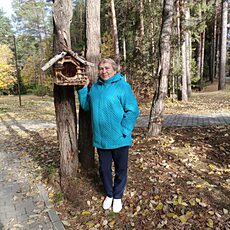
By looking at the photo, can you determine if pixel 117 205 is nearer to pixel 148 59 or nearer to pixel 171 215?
pixel 171 215

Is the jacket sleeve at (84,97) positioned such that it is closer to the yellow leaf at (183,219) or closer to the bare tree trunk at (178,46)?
the yellow leaf at (183,219)

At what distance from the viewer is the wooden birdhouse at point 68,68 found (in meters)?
2.91

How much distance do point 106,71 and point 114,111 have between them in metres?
0.49

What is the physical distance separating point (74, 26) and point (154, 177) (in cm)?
2638

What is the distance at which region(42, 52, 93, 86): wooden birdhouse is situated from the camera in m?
2.91

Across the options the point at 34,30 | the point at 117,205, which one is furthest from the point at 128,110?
the point at 34,30

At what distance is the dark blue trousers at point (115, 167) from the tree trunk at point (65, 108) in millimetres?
720

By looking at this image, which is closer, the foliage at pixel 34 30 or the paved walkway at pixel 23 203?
the paved walkway at pixel 23 203

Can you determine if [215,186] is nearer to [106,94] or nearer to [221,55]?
[106,94]

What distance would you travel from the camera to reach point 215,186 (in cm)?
340

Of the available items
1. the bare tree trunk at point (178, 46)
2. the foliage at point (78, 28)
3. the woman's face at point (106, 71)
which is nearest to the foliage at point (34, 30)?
the foliage at point (78, 28)

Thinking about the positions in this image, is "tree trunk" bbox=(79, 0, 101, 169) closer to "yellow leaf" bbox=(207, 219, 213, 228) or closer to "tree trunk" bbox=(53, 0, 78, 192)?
"tree trunk" bbox=(53, 0, 78, 192)

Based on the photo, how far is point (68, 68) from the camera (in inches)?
124

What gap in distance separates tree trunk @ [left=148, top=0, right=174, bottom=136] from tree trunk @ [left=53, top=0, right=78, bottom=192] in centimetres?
263
